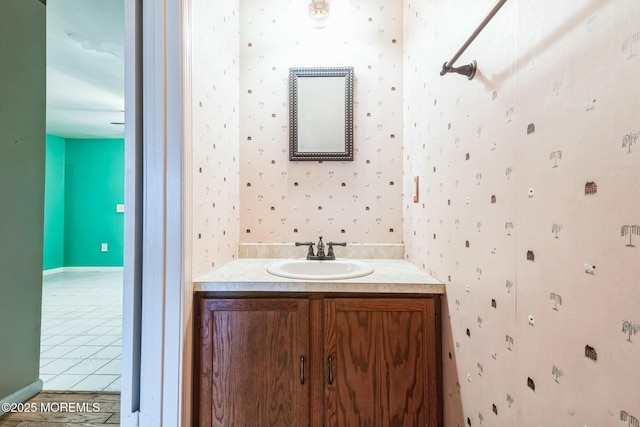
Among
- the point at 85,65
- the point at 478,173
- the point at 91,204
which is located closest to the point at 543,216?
the point at 478,173

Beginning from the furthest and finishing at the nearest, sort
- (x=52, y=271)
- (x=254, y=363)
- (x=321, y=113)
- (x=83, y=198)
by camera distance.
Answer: (x=83, y=198) → (x=52, y=271) → (x=321, y=113) → (x=254, y=363)

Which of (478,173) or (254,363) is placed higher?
(478,173)

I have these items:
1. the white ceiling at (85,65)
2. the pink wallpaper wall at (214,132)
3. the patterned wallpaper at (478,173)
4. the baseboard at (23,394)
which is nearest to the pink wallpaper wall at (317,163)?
the patterned wallpaper at (478,173)

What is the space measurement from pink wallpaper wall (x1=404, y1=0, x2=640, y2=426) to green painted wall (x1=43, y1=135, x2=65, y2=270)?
5737mm

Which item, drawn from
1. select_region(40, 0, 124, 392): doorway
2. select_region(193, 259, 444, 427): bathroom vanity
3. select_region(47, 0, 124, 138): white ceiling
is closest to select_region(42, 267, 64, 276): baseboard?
select_region(40, 0, 124, 392): doorway

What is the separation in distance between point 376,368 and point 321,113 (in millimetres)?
1362

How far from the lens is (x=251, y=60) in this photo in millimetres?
1655

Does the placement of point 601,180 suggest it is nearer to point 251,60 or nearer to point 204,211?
point 204,211

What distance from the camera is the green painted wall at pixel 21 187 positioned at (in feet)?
4.72

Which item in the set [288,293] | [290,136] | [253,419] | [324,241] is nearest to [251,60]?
[290,136]

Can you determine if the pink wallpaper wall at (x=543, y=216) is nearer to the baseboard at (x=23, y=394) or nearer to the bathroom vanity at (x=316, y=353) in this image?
the bathroom vanity at (x=316, y=353)

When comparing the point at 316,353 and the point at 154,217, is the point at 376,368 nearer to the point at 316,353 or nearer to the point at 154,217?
the point at 316,353

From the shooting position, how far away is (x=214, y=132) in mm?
1301

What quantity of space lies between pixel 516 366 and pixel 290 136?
1.45 meters
